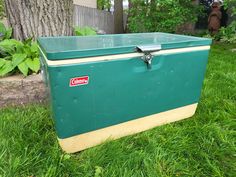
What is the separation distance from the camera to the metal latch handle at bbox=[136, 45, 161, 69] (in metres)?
1.43

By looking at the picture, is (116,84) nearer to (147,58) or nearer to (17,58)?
(147,58)

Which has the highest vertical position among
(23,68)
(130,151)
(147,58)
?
(147,58)

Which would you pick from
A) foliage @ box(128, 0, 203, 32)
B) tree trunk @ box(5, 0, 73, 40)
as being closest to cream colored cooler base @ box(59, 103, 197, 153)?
tree trunk @ box(5, 0, 73, 40)

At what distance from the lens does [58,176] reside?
130 cm

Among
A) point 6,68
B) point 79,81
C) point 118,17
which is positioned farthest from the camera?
point 118,17

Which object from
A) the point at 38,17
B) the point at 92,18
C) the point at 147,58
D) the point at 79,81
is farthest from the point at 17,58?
the point at 92,18

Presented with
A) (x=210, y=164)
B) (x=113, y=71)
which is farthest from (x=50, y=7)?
(x=210, y=164)

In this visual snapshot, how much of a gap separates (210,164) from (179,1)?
4.44 m

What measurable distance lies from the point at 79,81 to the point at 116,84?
225 mm

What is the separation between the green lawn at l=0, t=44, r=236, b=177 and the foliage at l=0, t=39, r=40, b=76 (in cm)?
32

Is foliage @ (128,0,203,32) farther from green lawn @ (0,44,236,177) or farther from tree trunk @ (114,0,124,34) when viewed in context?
green lawn @ (0,44,236,177)

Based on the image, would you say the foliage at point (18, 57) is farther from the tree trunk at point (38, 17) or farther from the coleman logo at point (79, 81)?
the coleman logo at point (79, 81)

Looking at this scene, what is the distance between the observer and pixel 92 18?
29.8 ft

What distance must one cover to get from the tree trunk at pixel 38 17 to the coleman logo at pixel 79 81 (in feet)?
3.78
